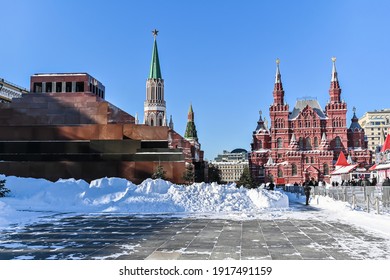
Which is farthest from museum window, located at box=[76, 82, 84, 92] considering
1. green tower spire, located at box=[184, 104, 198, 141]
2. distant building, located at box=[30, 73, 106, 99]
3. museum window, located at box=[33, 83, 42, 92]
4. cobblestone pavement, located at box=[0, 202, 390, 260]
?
green tower spire, located at box=[184, 104, 198, 141]

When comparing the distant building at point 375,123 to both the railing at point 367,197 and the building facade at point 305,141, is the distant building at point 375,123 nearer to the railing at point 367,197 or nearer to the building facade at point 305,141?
the building facade at point 305,141

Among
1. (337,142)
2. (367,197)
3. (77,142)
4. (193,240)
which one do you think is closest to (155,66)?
(337,142)

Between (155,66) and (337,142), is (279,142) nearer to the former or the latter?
(337,142)

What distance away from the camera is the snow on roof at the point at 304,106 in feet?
290

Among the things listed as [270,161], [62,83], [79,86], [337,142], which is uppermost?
[62,83]

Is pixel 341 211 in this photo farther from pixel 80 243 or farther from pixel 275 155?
pixel 275 155

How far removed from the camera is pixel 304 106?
89.4 meters

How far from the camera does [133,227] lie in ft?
46.1

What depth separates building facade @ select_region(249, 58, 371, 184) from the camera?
81812 mm

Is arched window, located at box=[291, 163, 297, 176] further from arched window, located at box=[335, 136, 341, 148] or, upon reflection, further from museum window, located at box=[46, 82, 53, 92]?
museum window, located at box=[46, 82, 53, 92]

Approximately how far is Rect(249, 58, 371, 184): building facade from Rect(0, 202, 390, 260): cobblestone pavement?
6804cm

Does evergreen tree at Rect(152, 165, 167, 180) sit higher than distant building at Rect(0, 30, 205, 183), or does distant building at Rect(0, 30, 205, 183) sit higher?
distant building at Rect(0, 30, 205, 183)

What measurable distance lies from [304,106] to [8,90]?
60.8 meters
